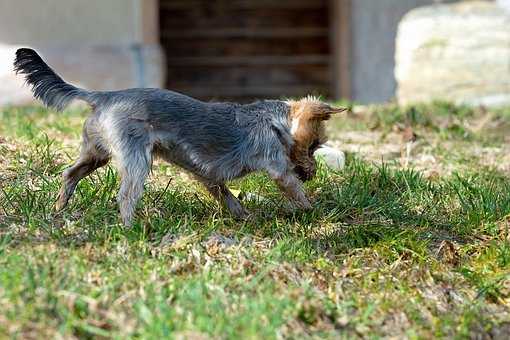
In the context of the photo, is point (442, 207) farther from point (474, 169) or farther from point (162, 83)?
point (162, 83)

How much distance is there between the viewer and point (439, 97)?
10.9 m

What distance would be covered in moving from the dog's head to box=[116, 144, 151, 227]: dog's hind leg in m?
0.98

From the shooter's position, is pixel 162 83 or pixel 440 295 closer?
pixel 440 295

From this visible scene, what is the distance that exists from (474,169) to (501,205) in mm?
1341

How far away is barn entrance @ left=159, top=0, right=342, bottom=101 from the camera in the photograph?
15.9 m

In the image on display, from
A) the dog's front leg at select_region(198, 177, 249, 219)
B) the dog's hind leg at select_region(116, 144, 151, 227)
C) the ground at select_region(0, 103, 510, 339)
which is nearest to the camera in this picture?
the ground at select_region(0, 103, 510, 339)

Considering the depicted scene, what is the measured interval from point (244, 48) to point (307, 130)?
1082 cm

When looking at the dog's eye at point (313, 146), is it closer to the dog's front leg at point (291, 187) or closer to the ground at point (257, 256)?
the dog's front leg at point (291, 187)

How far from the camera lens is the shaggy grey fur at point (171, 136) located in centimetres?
496

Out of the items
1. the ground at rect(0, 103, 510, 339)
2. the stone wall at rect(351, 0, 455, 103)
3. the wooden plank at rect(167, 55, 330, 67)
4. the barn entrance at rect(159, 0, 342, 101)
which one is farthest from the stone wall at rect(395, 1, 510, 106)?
the barn entrance at rect(159, 0, 342, 101)

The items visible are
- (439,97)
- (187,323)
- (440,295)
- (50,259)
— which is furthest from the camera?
(439,97)

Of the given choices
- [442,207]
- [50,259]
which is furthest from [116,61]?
[50,259]

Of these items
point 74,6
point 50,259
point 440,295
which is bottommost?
point 440,295

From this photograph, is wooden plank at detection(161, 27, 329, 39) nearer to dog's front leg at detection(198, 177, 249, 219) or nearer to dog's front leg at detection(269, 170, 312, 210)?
dog's front leg at detection(198, 177, 249, 219)
